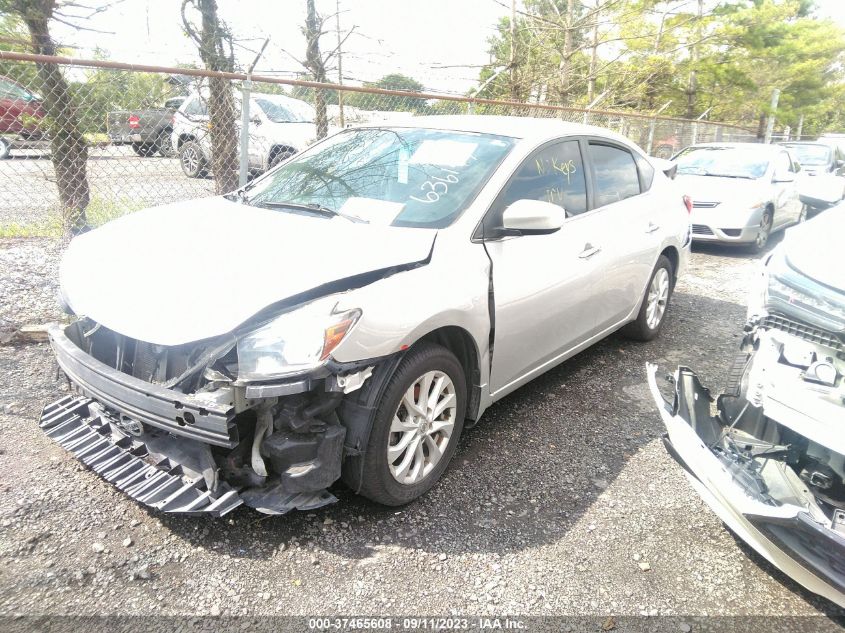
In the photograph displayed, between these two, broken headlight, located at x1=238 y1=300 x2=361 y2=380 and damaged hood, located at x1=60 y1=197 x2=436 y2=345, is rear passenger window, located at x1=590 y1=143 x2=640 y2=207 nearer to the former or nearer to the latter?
damaged hood, located at x1=60 y1=197 x2=436 y2=345

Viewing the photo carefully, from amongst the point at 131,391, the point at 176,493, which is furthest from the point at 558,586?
the point at 131,391

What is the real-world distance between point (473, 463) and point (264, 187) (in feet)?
7.16

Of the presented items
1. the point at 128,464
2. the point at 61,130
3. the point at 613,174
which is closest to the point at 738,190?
the point at 613,174

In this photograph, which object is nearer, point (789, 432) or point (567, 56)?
point (789, 432)

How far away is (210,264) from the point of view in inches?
99.4

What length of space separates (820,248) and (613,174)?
6.08 feet

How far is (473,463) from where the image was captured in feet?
10.4

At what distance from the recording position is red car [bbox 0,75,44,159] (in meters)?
4.57

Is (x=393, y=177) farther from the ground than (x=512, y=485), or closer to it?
farther from the ground

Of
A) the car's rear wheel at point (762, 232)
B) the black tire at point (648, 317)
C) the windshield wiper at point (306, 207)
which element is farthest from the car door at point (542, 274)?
the car's rear wheel at point (762, 232)

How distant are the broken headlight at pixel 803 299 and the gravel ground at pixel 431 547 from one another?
1116 mm

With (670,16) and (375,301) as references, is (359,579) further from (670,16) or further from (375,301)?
(670,16)

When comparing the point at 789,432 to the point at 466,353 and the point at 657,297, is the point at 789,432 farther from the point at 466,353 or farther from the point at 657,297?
the point at 657,297

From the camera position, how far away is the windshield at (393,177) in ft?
10.1
